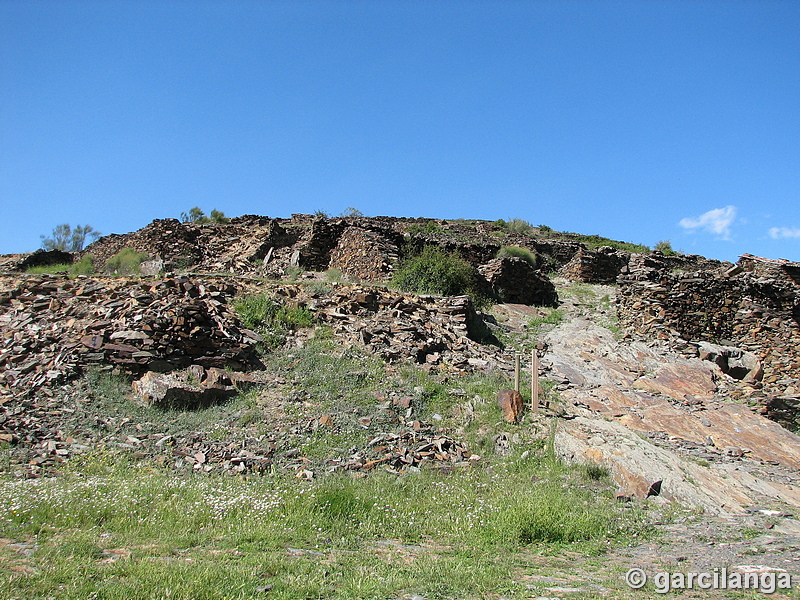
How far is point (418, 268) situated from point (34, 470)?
10.5 meters

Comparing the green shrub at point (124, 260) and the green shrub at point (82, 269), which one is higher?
the green shrub at point (124, 260)

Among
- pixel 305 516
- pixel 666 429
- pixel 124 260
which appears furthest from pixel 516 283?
pixel 305 516

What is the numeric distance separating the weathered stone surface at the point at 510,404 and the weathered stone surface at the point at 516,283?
870 centimetres

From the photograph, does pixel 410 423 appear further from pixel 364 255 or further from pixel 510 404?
pixel 364 255

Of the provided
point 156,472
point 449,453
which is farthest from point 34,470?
point 449,453

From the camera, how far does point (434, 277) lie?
50.0ft

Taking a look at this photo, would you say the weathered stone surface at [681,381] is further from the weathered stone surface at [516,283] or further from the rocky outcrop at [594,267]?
the rocky outcrop at [594,267]

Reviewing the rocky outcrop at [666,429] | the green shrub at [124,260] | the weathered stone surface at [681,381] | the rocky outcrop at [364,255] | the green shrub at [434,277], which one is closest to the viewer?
the rocky outcrop at [666,429]

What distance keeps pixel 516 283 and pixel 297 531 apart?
13914 mm

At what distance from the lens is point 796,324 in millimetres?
13672

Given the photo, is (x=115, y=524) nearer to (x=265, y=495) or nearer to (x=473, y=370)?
(x=265, y=495)

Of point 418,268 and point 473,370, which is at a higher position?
point 418,268

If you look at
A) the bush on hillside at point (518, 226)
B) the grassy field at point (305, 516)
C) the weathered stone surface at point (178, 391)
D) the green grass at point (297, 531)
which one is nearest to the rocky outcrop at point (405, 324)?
the grassy field at point (305, 516)

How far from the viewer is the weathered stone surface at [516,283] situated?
17875 millimetres
